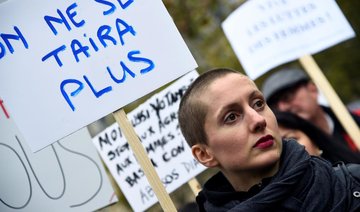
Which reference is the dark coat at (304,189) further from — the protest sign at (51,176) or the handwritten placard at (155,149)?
the handwritten placard at (155,149)

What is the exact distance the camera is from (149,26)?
2639 mm

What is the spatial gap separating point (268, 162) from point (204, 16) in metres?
7.88

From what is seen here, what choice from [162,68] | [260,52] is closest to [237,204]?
[162,68]

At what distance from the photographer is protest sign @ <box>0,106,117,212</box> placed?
305cm

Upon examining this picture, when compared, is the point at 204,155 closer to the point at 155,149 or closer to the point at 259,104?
the point at 259,104

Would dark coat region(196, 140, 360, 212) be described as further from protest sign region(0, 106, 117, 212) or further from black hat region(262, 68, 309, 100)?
black hat region(262, 68, 309, 100)

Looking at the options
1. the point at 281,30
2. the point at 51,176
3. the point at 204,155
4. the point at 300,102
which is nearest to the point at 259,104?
the point at 204,155

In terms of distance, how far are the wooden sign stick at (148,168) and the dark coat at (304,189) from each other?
36 cm

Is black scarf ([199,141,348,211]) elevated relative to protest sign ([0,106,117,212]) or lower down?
lower down

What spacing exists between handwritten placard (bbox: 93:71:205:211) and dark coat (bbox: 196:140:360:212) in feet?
4.93

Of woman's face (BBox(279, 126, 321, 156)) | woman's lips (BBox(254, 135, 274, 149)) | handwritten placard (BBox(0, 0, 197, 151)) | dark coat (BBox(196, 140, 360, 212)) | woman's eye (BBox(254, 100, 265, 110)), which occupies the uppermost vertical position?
handwritten placard (BBox(0, 0, 197, 151))

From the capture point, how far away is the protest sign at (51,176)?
3053 millimetres

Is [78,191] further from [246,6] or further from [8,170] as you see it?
[246,6]

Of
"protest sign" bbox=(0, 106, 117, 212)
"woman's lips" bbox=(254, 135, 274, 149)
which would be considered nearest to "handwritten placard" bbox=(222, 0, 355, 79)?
"protest sign" bbox=(0, 106, 117, 212)
